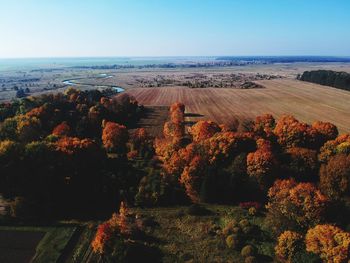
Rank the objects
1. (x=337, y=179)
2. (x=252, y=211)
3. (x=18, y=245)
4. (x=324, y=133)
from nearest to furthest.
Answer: (x=18, y=245) < (x=252, y=211) < (x=337, y=179) < (x=324, y=133)

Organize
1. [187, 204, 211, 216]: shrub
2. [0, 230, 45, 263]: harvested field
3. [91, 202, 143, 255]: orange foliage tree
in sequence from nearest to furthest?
[91, 202, 143, 255]: orange foliage tree
[0, 230, 45, 263]: harvested field
[187, 204, 211, 216]: shrub

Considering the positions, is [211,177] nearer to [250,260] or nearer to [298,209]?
[298,209]

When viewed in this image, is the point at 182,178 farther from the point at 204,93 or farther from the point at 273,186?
the point at 204,93

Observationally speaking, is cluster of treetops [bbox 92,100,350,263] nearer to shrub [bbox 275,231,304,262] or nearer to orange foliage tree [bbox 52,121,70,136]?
shrub [bbox 275,231,304,262]

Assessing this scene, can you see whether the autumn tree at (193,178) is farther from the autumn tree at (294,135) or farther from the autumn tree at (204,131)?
the autumn tree at (294,135)

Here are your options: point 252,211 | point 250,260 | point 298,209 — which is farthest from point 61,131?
point 298,209

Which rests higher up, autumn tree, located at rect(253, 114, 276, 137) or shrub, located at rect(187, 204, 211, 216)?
autumn tree, located at rect(253, 114, 276, 137)

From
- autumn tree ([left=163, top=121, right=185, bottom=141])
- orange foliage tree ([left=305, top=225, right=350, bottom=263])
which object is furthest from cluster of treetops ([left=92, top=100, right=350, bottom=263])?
autumn tree ([left=163, top=121, right=185, bottom=141])

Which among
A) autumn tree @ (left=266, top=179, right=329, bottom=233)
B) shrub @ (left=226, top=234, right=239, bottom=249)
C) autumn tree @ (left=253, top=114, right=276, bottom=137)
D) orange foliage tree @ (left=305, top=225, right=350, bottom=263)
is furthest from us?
autumn tree @ (left=253, top=114, right=276, bottom=137)
